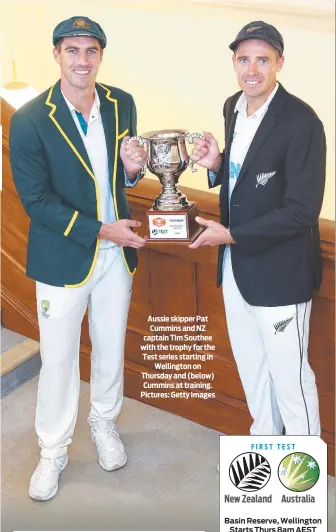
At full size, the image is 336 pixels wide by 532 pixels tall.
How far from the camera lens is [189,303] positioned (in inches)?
113

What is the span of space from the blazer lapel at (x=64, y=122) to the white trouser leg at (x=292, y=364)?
0.68 meters

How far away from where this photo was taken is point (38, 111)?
7.72 ft

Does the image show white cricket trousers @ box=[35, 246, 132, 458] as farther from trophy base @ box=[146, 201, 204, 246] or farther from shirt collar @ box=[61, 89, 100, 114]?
shirt collar @ box=[61, 89, 100, 114]

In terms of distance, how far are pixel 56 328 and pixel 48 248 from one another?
0.83ft

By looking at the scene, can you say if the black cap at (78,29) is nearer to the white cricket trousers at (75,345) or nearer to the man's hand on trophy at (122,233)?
the man's hand on trophy at (122,233)

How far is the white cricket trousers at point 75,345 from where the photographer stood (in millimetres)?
2545

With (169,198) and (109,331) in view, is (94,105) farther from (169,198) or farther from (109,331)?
(109,331)

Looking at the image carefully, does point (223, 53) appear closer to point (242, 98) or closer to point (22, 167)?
point (242, 98)

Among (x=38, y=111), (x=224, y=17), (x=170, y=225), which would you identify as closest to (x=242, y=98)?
(x=170, y=225)

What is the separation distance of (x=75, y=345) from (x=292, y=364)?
0.69 metres

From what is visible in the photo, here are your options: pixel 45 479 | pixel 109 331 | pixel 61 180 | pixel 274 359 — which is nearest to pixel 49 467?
pixel 45 479

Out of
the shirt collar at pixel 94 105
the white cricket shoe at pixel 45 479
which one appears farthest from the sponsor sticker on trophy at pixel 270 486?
the shirt collar at pixel 94 105

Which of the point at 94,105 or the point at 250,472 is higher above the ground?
the point at 94,105

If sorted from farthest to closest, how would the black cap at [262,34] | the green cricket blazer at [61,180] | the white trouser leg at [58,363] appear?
the white trouser leg at [58,363], the green cricket blazer at [61,180], the black cap at [262,34]
